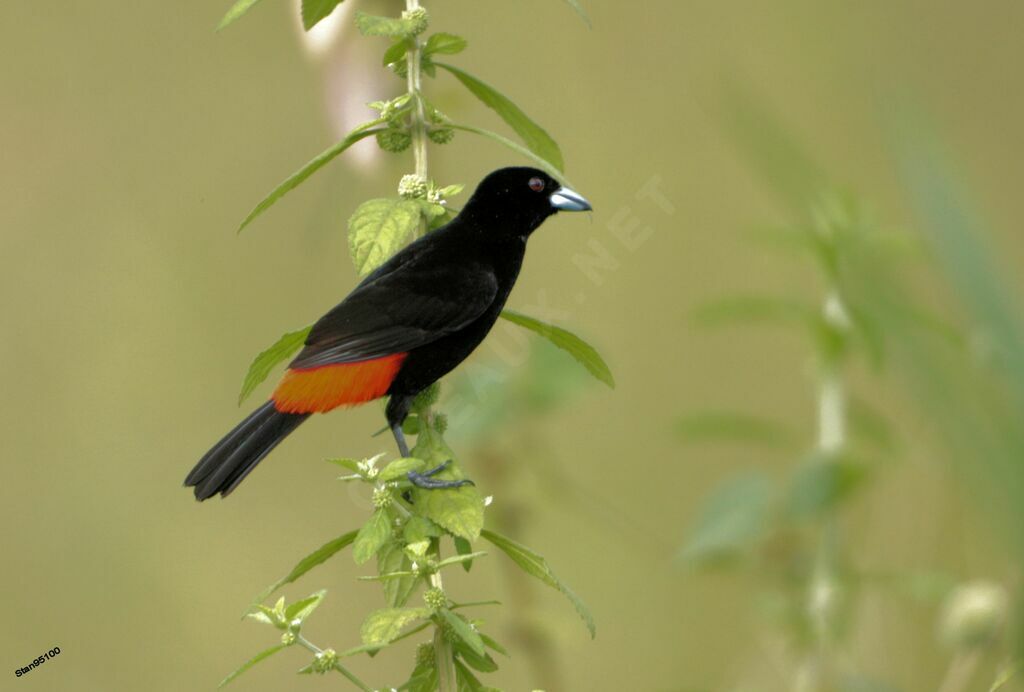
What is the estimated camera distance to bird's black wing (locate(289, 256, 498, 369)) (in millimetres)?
1224

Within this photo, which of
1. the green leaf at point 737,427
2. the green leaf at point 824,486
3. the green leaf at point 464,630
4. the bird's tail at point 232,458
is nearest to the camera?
the green leaf at point 464,630

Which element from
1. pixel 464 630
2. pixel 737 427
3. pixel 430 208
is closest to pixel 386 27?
pixel 430 208

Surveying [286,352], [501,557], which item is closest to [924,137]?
[286,352]

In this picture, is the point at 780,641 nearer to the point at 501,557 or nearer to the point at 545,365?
the point at 501,557

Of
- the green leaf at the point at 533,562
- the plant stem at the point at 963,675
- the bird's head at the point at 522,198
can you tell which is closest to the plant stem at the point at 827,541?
the plant stem at the point at 963,675

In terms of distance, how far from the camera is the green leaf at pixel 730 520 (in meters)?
1.65

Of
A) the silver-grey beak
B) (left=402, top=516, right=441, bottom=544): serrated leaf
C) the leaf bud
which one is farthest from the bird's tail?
the leaf bud

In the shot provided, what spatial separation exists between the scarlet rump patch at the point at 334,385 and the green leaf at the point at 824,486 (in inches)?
23.5

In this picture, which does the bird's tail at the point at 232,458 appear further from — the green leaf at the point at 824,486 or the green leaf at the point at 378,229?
the green leaf at the point at 824,486

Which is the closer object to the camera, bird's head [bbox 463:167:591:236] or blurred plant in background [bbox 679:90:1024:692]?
blurred plant in background [bbox 679:90:1024:692]

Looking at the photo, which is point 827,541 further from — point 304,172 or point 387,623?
point 304,172

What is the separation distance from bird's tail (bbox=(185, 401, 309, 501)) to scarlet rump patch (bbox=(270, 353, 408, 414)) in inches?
1.6

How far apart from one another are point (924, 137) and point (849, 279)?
78 millimetres

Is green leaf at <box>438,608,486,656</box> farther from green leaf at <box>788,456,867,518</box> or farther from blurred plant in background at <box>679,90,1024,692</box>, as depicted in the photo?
green leaf at <box>788,456,867,518</box>
